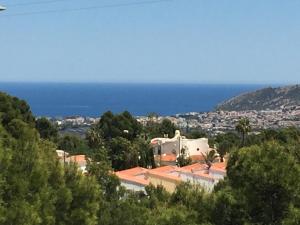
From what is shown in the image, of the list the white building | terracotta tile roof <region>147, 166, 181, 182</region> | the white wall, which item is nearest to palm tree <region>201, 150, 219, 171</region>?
terracotta tile roof <region>147, 166, 181, 182</region>

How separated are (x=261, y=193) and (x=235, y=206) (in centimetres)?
49

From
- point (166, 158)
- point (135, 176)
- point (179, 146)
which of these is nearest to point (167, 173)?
point (135, 176)

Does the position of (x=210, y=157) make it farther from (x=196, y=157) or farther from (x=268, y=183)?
(x=268, y=183)

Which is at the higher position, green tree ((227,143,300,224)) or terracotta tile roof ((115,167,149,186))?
green tree ((227,143,300,224))

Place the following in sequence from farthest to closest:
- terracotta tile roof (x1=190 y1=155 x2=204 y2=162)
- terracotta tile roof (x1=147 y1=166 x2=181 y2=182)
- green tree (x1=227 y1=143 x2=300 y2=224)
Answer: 1. terracotta tile roof (x1=190 y1=155 x2=204 y2=162)
2. terracotta tile roof (x1=147 y1=166 x2=181 y2=182)
3. green tree (x1=227 y1=143 x2=300 y2=224)

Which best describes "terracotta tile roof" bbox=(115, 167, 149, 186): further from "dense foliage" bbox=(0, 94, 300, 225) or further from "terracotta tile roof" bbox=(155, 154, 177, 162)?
"dense foliage" bbox=(0, 94, 300, 225)

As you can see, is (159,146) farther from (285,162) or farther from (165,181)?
(285,162)

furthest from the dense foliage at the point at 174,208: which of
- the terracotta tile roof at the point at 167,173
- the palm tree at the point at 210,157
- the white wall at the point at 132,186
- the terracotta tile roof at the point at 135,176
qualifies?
the palm tree at the point at 210,157

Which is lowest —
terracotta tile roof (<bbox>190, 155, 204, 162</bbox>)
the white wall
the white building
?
terracotta tile roof (<bbox>190, 155, 204, 162</bbox>)

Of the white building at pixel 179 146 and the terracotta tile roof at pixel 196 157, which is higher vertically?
the white building at pixel 179 146

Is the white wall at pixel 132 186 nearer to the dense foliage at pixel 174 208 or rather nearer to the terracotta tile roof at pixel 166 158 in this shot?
the terracotta tile roof at pixel 166 158

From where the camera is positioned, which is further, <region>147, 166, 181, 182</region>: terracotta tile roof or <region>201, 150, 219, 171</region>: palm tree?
<region>201, 150, 219, 171</region>: palm tree

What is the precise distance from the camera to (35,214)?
32.6 feet

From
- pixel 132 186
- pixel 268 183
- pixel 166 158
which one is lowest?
pixel 166 158
